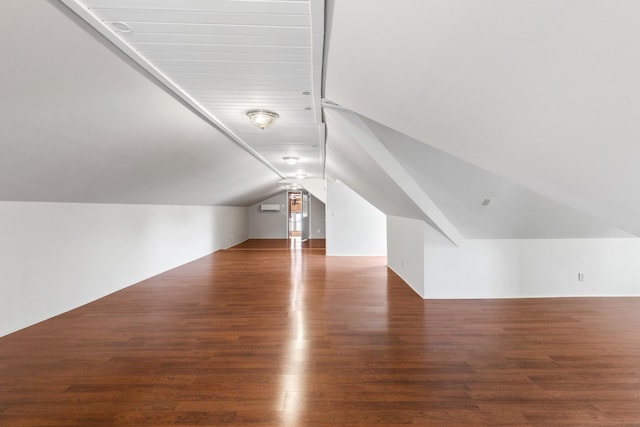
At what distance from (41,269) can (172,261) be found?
298cm

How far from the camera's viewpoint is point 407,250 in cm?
501

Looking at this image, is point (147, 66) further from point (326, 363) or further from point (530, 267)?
point (530, 267)

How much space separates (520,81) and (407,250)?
405cm

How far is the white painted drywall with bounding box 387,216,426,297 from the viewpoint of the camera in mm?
4336

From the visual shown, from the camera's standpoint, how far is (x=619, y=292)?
421cm

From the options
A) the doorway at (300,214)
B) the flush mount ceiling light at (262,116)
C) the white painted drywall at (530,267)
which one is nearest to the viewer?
the flush mount ceiling light at (262,116)

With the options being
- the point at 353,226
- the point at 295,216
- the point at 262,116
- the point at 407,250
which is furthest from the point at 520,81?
the point at 295,216

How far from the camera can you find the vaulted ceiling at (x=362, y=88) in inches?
40.6

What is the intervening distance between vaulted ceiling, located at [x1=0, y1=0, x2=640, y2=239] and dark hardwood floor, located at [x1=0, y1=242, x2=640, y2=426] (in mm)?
1266

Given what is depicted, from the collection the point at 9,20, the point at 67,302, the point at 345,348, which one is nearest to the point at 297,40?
the point at 9,20

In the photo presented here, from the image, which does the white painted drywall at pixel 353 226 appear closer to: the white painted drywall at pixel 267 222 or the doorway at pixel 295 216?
the white painted drywall at pixel 267 222

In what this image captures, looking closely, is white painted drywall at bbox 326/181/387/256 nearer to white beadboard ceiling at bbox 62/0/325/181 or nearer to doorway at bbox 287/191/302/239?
white beadboard ceiling at bbox 62/0/325/181

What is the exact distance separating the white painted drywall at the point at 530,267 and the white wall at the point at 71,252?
14.9ft

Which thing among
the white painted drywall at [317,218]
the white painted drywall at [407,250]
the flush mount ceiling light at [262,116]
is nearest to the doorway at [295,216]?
the white painted drywall at [317,218]
